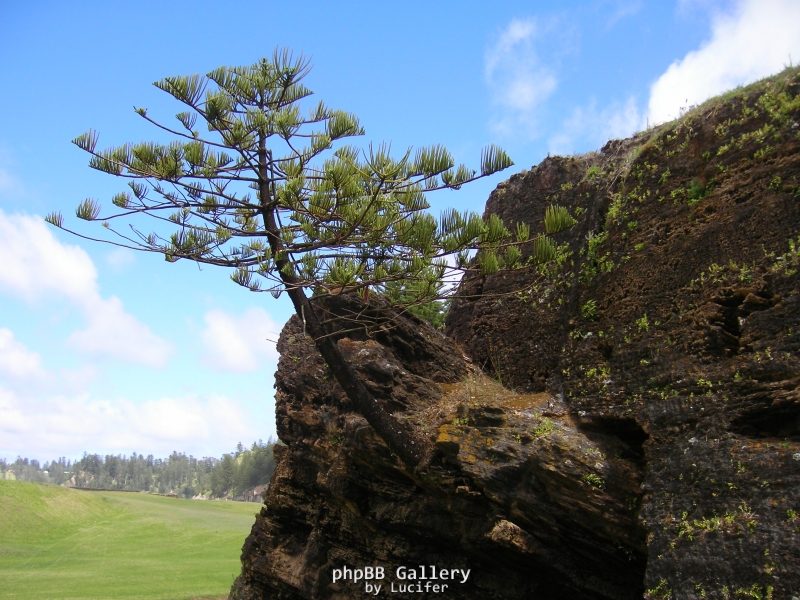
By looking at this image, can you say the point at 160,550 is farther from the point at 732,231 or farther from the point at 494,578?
the point at 732,231

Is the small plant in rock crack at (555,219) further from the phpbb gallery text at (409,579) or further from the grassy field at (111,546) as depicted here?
the grassy field at (111,546)

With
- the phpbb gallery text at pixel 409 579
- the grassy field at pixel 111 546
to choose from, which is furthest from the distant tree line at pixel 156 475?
the phpbb gallery text at pixel 409 579

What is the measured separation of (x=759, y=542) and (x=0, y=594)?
24.5 m

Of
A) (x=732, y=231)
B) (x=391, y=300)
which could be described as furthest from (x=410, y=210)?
(x=732, y=231)

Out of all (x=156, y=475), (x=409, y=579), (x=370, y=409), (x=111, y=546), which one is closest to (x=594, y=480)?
(x=370, y=409)

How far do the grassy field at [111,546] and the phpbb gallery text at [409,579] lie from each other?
48.9 feet

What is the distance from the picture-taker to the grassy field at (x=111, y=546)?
2284 centimetres

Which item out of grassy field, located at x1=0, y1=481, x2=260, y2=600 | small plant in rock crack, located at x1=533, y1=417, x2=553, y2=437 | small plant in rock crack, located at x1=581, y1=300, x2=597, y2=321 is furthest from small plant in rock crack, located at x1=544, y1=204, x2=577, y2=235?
grassy field, located at x1=0, y1=481, x2=260, y2=600

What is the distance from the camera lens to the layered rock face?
554 cm

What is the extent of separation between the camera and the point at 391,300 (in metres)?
8.89

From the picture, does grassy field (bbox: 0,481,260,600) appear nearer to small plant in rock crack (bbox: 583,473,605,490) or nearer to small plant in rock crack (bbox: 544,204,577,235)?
small plant in rock crack (bbox: 583,473,605,490)

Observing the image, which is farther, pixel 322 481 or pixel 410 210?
pixel 322 481

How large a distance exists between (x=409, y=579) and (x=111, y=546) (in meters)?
32.0

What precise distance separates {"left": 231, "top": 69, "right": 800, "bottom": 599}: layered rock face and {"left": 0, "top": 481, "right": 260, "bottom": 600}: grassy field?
601 inches
